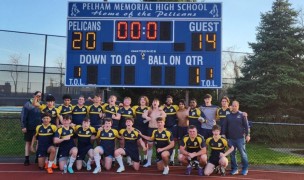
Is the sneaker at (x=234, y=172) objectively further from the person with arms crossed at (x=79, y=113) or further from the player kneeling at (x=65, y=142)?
the person with arms crossed at (x=79, y=113)

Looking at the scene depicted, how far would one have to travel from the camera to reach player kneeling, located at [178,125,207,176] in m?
8.23

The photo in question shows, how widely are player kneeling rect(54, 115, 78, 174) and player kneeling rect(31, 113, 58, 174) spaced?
0.20m

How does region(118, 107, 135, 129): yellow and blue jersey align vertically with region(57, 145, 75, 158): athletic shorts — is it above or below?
above

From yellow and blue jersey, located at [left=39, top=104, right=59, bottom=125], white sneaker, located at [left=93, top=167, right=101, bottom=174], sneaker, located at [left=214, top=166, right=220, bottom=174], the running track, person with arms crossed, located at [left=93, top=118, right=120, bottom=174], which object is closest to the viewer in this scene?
the running track

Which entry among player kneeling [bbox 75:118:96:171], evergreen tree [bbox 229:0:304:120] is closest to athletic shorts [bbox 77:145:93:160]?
player kneeling [bbox 75:118:96:171]

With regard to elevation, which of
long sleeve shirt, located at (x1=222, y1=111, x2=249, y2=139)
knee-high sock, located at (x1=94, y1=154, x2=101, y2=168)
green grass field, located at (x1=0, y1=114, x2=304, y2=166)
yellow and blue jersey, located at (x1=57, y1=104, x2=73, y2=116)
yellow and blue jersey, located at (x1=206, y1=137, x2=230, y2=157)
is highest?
yellow and blue jersey, located at (x1=57, y1=104, x2=73, y2=116)

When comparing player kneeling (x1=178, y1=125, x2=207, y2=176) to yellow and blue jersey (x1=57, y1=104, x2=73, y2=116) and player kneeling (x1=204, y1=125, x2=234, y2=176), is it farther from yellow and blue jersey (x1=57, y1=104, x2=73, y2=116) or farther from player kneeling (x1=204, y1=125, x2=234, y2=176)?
yellow and blue jersey (x1=57, y1=104, x2=73, y2=116)

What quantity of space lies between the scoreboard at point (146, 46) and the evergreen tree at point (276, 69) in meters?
5.00

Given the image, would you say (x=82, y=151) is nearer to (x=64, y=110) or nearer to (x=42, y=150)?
(x=42, y=150)

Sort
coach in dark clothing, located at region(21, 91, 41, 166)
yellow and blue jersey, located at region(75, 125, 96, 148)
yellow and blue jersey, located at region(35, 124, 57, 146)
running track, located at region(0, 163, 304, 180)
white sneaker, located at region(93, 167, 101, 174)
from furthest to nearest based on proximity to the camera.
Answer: coach in dark clothing, located at region(21, 91, 41, 166) < yellow and blue jersey, located at region(75, 125, 96, 148) < yellow and blue jersey, located at region(35, 124, 57, 146) < white sneaker, located at region(93, 167, 101, 174) < running track, located at region(0, 163, 304, 180)

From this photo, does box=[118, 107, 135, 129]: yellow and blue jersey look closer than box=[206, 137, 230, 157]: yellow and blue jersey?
No

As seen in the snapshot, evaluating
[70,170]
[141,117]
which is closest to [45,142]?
[70,170]

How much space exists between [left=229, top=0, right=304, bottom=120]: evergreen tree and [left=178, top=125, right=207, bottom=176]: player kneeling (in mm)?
7840

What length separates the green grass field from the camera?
35.3ft
